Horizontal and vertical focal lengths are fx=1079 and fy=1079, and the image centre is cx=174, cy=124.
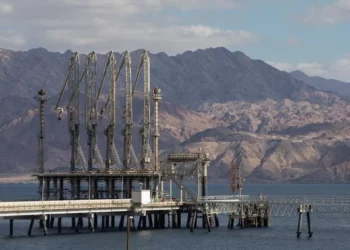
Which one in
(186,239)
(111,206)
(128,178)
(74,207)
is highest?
(128,178)

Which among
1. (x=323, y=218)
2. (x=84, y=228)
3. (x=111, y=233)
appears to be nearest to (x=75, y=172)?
(x=84, y=228)

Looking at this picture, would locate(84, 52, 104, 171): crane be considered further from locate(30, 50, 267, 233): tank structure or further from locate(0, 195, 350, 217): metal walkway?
locate(0, 195, 350, 217): metal walkway

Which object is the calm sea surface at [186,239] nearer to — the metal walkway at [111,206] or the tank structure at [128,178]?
the tank structure at [128,178]

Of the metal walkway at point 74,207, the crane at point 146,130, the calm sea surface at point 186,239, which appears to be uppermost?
the crane at point 146,130

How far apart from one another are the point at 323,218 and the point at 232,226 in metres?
46.0

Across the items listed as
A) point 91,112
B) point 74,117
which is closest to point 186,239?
point 74,117

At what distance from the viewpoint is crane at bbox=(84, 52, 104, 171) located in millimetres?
149000

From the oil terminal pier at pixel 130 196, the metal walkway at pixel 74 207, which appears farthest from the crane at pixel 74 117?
the metal walkway at pixel 74 207

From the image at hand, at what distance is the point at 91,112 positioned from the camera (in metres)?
152

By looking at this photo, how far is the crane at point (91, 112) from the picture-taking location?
489 ft

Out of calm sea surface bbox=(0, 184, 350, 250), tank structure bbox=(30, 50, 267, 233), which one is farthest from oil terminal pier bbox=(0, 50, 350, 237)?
calm sea surface bbox=(0, 184, 350, 250)

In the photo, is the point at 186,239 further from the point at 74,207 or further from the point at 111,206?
the point at 74,207

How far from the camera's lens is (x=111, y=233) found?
12494cm

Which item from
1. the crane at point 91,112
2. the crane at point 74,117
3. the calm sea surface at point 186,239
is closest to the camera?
the calm sea surface at point 186,239
